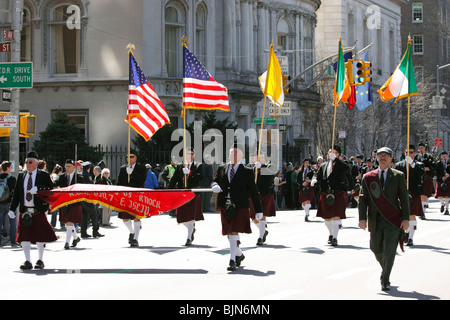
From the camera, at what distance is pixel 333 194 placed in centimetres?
1603

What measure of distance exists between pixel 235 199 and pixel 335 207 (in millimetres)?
3944

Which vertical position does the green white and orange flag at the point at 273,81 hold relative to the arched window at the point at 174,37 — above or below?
below

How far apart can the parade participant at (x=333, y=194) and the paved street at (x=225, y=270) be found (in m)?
0.48

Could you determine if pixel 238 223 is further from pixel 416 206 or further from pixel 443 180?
pixel 443 180

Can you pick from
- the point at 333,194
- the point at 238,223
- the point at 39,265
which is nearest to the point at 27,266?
the point at 39,265

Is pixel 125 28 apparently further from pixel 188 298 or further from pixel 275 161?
pixel 188 298

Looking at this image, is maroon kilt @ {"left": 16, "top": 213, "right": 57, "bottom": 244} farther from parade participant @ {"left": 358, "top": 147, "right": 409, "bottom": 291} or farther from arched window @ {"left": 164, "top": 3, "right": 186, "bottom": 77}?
arched window @ {"left": 164, "top": 3, "right": 186, "bottom": 77}

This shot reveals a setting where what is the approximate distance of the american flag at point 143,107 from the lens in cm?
1780

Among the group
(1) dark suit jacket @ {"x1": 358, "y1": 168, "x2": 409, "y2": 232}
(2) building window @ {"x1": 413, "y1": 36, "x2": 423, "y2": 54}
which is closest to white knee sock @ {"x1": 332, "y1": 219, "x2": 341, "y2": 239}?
(1) dark suit jacket @ {"x1": 358, "y1": 168, "x2": 409, "y2": 232}

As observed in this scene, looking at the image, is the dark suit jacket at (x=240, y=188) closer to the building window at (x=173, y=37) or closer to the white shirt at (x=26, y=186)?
the white shirt at (x=26, y=186)

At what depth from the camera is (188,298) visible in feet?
31.9

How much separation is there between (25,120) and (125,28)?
14382 millimetres

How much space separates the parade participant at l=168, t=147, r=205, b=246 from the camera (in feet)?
52.3

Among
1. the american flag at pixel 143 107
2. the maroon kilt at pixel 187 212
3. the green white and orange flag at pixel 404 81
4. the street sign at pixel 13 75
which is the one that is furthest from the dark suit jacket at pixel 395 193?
the street sign at pixel 13 75
